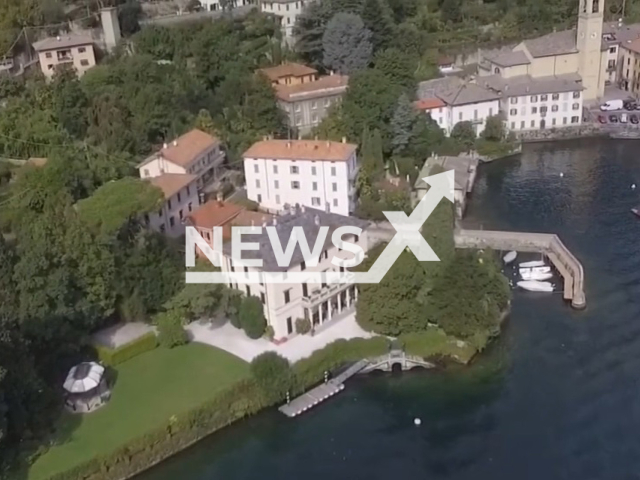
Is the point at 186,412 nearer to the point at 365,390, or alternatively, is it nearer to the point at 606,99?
the point at 365,390

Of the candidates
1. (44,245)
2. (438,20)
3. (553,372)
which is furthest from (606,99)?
(44,245)

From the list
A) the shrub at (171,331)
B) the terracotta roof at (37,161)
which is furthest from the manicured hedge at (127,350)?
the terracotta roof at (37,161)

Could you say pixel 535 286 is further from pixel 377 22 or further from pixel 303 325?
pixel 377 22

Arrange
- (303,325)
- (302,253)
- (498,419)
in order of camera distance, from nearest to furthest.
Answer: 1. (498,419)
2. (303,325)
3. (302,253)

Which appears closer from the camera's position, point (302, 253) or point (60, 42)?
point (302, 253)

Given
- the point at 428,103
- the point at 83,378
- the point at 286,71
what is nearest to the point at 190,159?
the point at 286,71

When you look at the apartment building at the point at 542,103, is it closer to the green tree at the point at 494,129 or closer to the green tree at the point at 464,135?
the green tree at the point at 494,129

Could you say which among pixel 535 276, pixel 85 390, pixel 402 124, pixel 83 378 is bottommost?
pixel 535 276
